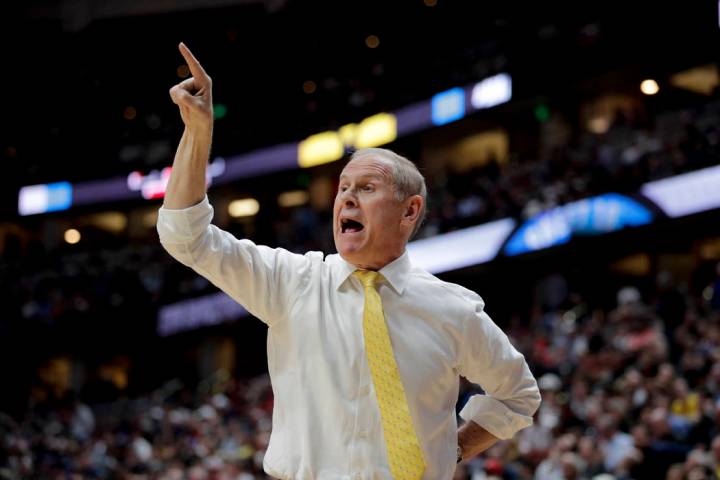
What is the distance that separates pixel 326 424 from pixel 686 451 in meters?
5.57

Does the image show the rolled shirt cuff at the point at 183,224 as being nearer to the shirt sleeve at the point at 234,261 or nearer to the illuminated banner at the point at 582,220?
the shirt sleeve at the point at 234,261

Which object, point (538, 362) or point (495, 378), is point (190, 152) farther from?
point (538, 362)

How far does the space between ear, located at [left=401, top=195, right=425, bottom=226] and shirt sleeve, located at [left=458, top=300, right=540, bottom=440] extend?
0.28 meters

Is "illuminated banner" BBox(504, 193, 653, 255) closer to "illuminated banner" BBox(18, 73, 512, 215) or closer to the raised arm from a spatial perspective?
"illuminated banner" BBox(18, 73, 512, 215)

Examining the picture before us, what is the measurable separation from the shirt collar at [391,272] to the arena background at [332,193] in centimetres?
450

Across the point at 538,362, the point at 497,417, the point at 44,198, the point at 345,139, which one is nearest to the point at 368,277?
the point at 497,417

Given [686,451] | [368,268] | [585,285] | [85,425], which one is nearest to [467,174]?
[585,285]

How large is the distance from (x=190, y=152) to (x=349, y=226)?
47 cm

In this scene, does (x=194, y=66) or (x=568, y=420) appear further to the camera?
(x=568, y=420)

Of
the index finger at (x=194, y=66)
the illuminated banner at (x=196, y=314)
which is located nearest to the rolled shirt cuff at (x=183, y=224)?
the index finger at (x=194, y=66)

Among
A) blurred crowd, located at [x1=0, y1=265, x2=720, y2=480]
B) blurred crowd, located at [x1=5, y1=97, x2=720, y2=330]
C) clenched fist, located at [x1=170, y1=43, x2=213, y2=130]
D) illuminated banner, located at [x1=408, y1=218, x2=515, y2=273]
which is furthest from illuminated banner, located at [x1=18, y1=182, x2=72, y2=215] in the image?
clenched fist, located at [x1=170, y1=43, x2=213, y2=130]

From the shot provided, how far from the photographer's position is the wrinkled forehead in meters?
2.61

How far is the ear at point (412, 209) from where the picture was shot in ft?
8.76

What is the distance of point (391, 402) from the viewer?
248cm
